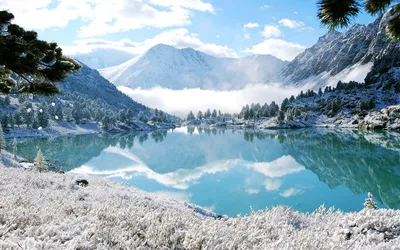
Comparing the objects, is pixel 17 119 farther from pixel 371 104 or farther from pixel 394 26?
pixel 371 104

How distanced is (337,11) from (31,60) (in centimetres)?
713

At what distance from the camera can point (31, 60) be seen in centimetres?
742

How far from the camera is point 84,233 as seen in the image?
17.8 feet

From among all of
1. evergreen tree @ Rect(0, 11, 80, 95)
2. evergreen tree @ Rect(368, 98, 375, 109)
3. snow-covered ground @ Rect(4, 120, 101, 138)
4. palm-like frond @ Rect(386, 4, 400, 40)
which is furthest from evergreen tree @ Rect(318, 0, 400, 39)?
evergreen tree @ Rect(368, 98, 375, 109)

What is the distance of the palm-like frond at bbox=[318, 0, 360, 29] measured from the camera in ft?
16.4

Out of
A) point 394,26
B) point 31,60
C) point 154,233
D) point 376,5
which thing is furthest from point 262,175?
point 376,5

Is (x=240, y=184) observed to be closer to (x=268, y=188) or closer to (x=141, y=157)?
(x=268, y=188)

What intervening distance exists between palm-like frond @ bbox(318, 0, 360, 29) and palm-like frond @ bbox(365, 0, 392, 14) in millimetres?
339

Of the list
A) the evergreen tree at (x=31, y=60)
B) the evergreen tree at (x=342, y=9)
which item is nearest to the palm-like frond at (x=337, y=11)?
the evergreen tree at (x=342, y=9)

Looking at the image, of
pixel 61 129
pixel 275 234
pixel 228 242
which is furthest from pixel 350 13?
pixel 61 129

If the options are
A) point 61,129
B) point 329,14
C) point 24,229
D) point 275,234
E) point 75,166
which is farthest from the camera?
point 61,129

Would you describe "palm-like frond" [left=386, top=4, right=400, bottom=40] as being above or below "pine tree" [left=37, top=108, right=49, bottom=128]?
above

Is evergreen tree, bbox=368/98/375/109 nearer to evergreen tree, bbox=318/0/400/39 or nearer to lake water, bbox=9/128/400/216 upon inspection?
lake water, bbox=9/128/400/216

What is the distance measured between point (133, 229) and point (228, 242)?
6.73 ft
